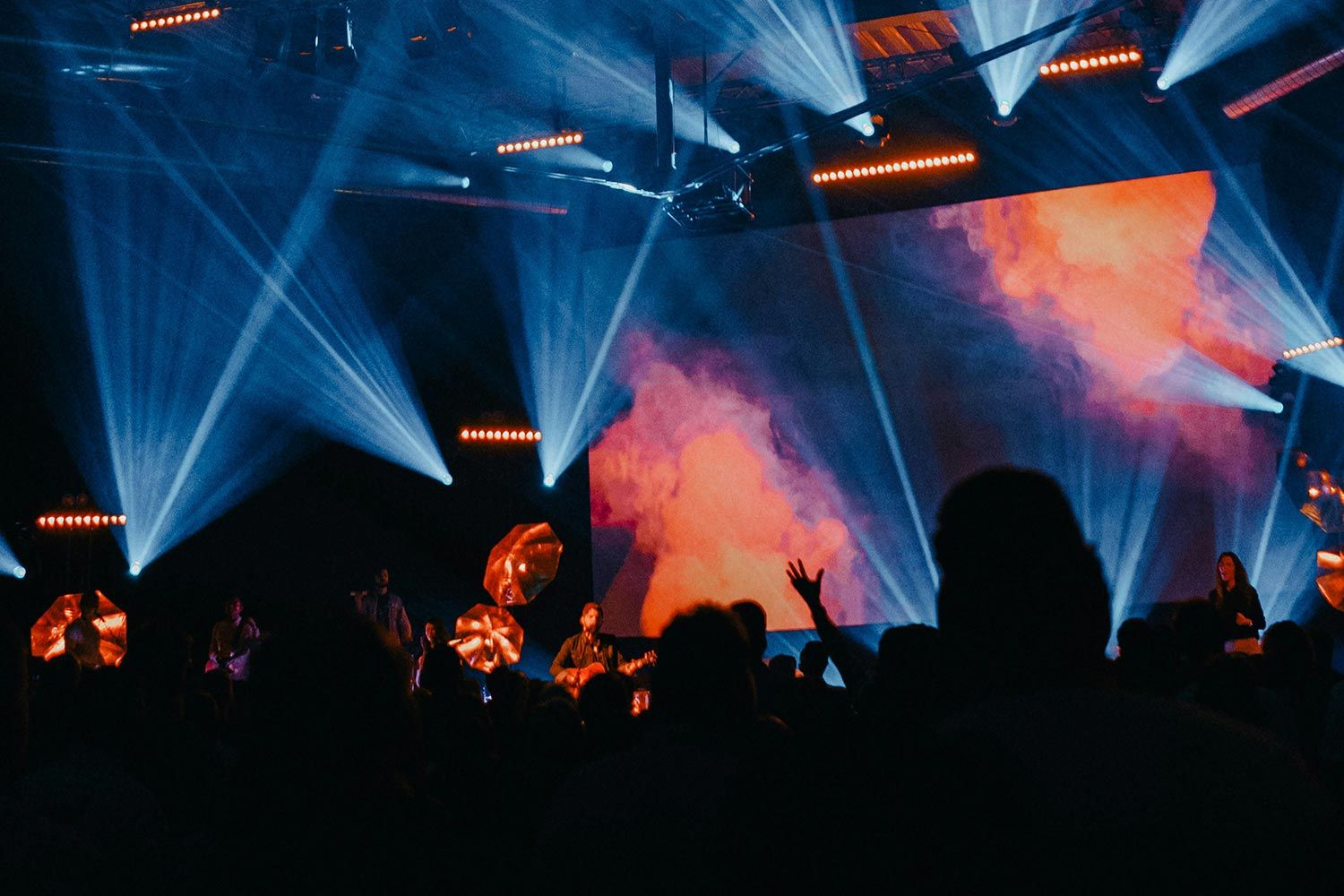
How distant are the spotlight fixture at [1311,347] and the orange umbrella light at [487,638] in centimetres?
648

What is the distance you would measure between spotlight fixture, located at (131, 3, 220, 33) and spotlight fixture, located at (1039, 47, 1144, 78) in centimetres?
591

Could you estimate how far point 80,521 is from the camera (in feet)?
36.7

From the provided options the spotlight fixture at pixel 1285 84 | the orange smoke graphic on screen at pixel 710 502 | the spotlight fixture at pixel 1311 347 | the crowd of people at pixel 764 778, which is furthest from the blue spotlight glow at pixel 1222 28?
the crowd of people at pixel 764 778

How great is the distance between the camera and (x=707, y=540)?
32.8 ft

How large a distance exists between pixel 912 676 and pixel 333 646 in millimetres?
1436

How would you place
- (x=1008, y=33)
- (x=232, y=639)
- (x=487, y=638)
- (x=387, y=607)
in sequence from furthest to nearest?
(x=387, y=607) → (x=232, y=639) → (x=487, y=638) → (x=1008, y=33)

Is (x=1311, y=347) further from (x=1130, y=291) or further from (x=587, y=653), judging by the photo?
(x=587, y=653)

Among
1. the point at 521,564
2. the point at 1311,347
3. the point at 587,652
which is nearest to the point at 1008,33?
the point at 1311,347

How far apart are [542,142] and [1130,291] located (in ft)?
16.5

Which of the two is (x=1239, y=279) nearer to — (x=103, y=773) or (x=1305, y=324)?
(x=1305, y=324)

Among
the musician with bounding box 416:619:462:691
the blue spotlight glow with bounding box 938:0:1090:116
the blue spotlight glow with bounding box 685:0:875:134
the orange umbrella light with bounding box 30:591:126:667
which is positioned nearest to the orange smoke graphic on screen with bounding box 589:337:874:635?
the blue spotlight glow with bounding box 685:0:875:134

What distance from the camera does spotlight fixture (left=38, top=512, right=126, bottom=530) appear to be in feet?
36.4

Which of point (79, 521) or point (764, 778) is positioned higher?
point (79, 521)

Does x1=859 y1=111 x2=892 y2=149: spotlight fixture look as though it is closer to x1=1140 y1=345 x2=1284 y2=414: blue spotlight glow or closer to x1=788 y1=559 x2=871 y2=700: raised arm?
x1=1140 y1=345 x2=1284 y2=414: blue spotlight glow
